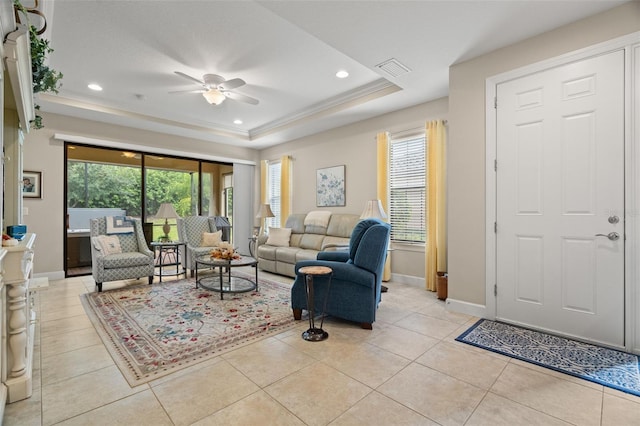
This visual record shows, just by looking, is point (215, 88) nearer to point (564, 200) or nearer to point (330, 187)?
point (330, 187)

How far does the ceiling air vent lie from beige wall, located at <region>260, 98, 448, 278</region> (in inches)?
Answer: 44.8

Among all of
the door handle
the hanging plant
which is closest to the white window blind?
the hanging plant

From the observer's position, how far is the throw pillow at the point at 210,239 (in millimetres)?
5480

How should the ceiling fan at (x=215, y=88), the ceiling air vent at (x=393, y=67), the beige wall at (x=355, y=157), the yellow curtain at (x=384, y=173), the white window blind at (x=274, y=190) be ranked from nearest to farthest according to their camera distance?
the ceiling air vent at (x=393, y=67) → the ceiling fan at (x=215, y=88) → the beige wall at (x=355, y=157) → the yellow curtain at (x=384, y=173) → the white window blind at (x=274, y=190)

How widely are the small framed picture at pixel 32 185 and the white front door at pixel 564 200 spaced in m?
6.75

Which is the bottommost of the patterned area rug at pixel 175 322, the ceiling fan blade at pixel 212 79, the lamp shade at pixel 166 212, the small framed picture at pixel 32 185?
the patterned area rug at pixel 175 322

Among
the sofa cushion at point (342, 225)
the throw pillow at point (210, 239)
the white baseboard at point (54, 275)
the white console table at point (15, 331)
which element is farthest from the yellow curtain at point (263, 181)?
the white console table at point (15, 331)

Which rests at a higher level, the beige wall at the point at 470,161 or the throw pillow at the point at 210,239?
the beige wall at the point at 470,161

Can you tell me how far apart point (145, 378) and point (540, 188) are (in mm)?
3688

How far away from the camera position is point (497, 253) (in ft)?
10.4

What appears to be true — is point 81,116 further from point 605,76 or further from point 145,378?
point 605,76

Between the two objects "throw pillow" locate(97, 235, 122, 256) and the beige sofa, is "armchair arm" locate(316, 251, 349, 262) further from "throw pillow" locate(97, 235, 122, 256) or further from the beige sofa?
"throw pillow" locate(97, 235, 122, 256)

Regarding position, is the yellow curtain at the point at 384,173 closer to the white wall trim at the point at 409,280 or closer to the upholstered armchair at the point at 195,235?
the white wall trim at the point at 409,280

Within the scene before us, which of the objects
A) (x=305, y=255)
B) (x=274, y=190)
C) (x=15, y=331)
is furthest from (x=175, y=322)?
(x=274, y=190)
